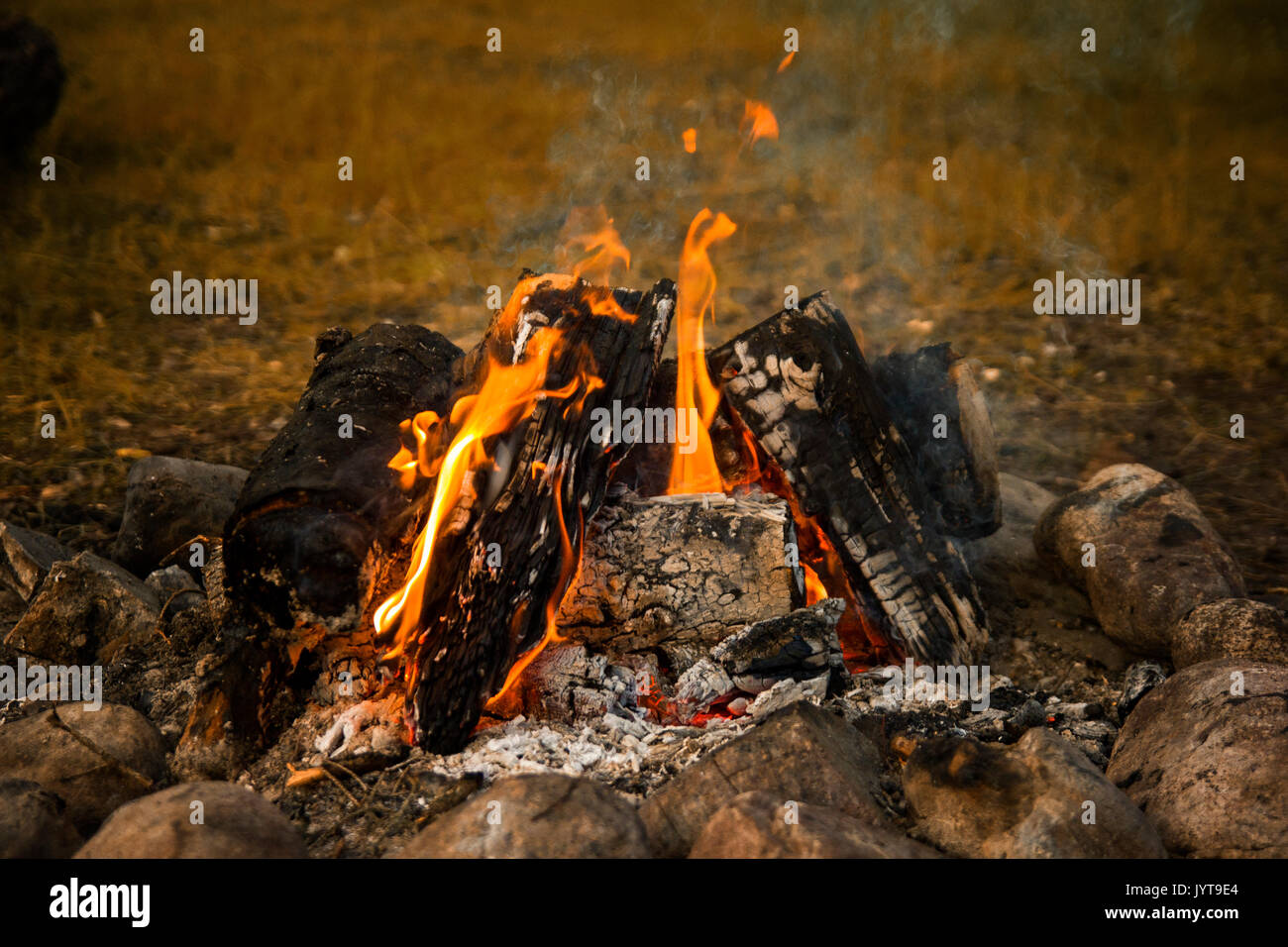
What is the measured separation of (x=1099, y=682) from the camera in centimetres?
429

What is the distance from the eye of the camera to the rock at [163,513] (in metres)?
5.12

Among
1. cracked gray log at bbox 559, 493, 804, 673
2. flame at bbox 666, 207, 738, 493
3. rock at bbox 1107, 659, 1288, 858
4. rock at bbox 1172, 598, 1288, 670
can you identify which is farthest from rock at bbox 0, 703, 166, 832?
rock at bbox 1172, 598, 1288, 670

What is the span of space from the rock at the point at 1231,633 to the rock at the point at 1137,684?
16 centimetres

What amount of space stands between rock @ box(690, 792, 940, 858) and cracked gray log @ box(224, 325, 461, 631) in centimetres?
155

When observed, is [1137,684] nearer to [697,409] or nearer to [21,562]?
[697,409]

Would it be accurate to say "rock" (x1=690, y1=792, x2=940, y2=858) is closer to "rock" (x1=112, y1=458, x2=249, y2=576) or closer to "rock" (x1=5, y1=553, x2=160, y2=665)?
"rock" (x1=5, y1=553, x2=160, y2=665)

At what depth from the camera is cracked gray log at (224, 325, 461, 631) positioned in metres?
3.40

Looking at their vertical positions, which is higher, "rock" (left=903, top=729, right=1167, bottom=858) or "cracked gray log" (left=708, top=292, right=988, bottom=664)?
"cracked gray log" (left=708, top=292, right=988, bottom=664)

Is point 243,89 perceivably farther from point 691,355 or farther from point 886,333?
point 691,355

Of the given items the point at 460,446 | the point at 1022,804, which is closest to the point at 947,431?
the point at 1022,804

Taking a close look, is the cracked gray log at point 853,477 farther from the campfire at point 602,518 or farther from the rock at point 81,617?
the rock at point 81,617

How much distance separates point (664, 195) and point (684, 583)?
8.09 meters
